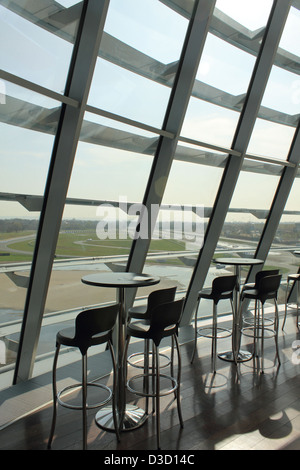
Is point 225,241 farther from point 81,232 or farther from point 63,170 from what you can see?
point 63,170

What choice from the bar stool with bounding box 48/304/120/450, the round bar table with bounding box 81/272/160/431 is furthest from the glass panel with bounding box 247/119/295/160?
the bar stool with bounding box 48/304/120/450

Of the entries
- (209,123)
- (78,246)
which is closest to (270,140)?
(209,123)

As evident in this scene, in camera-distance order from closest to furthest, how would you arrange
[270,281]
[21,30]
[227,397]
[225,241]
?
[21,30] < [227,397] < [270,281] < [225,241]

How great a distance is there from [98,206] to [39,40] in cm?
161

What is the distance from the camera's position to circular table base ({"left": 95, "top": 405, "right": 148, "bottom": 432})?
2795 mm

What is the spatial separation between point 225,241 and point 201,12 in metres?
3.15

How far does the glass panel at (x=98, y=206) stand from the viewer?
12.1ft

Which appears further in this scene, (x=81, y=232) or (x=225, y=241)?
(x=225, y=241)

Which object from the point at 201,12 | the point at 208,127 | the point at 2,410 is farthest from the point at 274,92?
the point at 2,410

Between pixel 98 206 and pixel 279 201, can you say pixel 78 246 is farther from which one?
pixel 279 201

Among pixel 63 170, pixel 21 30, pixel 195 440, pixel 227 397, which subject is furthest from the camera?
pixel 227 397

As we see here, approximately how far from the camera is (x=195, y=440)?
8.66 ft

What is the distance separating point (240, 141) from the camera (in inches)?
202

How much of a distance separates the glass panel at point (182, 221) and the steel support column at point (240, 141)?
4.2 inches
